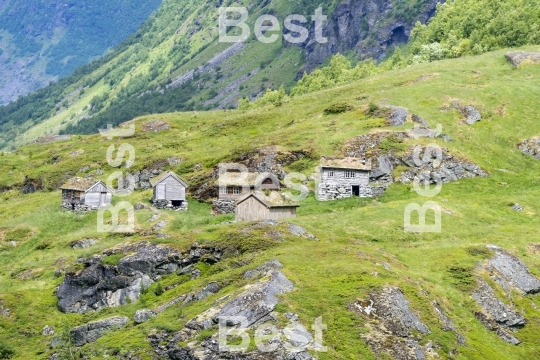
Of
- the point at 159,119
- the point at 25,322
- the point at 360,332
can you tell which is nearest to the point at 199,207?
the point at 25,322

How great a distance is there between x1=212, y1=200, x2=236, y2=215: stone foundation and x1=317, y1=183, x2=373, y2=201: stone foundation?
11.2 metres

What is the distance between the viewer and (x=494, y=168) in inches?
3912

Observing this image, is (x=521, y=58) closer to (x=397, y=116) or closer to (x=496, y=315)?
(x=397, y=116)

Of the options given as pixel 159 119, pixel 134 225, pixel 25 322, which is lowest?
pixel 25 322

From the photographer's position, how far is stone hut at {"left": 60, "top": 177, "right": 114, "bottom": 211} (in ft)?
329

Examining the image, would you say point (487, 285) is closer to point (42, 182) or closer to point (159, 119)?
point (42, 182)

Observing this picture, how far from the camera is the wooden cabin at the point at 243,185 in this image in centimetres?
9581

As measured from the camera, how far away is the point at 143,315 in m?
57.5

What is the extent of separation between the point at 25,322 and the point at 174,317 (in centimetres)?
1688

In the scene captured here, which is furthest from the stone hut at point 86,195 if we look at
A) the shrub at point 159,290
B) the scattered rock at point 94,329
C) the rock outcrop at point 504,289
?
the rock outcrop at point 504,289

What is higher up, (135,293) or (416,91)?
(416,91)

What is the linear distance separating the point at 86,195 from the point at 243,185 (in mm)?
21819

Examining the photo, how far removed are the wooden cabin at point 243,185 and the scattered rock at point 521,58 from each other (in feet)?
219

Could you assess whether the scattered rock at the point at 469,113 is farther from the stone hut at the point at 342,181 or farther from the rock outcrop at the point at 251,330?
the rock outcrop at the point at 251,330
